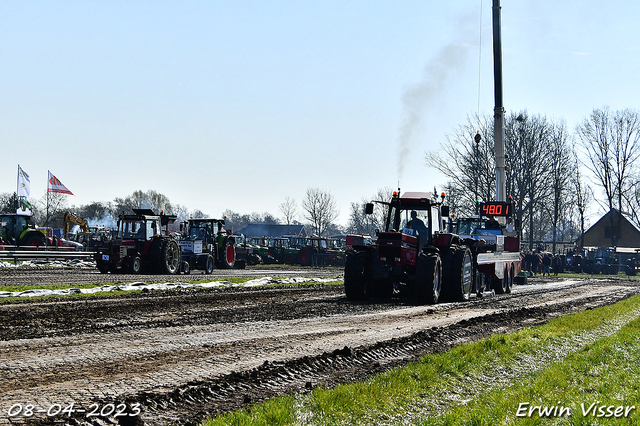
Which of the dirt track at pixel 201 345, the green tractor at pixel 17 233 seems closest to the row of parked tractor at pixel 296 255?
the green tractor at pixel 17 233

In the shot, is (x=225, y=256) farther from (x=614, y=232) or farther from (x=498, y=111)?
(x=614, y=232)

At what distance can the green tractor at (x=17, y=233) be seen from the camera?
36156 mm

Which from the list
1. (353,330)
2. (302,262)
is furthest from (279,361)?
(302,262)

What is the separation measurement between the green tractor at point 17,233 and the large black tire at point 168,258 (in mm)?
14418

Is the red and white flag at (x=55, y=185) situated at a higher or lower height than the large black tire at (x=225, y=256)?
higher

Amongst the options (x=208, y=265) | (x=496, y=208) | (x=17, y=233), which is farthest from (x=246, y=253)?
(x=496, y=208)

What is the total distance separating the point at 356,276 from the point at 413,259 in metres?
1.46

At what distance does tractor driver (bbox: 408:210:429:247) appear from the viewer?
53.9 feet

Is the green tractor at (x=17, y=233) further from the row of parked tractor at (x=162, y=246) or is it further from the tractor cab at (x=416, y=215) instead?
the tractor cab at (x=416, y=215)

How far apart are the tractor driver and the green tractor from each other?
88.4ft

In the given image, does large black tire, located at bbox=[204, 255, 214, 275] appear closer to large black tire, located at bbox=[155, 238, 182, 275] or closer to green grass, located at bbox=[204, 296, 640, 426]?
large black tire, located at bbox=[155, 238, 182, 275]

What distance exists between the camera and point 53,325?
9859 mm

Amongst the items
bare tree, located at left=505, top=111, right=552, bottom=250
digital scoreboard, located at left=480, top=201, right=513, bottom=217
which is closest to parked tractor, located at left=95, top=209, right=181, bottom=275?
digital scoreboard, located at left=480, top=201, right=513, bottom=217

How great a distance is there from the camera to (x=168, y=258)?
83.1 ft
